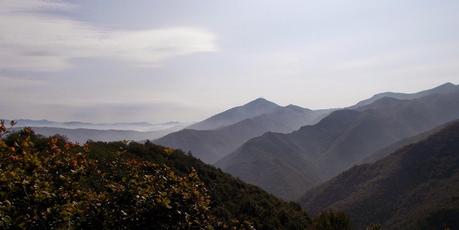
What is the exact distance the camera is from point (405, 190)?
10225 cm

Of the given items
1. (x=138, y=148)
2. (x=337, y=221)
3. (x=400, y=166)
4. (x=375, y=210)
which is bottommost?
(x=375, y=210)

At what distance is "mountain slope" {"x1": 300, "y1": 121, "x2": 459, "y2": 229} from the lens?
247 ft

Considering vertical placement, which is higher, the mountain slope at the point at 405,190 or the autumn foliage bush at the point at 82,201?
the autumn foliage bush at the point at 82,201

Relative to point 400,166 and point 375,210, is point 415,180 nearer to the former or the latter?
point 400,166

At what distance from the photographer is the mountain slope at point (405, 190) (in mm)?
75250

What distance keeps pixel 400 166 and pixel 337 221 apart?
104035 mm

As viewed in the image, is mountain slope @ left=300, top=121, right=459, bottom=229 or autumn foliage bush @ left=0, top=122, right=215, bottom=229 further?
mountain slope @ left=300, top=121, right=459, bottom=229

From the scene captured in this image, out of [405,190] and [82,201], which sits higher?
[82,201]

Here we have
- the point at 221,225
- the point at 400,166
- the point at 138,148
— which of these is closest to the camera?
the point at 221,225

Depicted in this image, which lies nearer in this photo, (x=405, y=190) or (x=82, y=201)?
(x=82, y=201)

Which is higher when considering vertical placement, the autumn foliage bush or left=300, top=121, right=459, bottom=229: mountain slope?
the autumn foliage bush

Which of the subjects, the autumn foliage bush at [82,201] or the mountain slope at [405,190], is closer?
the autumn foliage bush at [82,201]

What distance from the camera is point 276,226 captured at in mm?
30312

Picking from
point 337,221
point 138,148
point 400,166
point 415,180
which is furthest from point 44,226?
point 400,166
